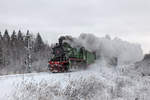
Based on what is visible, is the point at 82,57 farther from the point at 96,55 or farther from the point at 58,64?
the point at 96,55

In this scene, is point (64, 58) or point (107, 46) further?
point (107, 46)

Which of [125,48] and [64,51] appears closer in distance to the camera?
[64,51]

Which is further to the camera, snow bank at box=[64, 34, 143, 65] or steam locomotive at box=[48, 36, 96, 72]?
snow bank at box=[64, 34, 143, 65]

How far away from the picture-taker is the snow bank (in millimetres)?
22620

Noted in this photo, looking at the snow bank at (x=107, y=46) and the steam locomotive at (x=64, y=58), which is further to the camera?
the snow bank at (x=107, y=46)

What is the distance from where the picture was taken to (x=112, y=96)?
8.09m

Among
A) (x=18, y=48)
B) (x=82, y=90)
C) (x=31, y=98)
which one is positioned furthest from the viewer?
(x=18, y=48)

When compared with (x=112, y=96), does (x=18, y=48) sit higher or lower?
higher

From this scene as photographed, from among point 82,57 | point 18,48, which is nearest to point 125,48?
point 82,57

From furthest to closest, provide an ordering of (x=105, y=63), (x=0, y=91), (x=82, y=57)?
(x=105, y=63)
(x=82, y=57)
(x=0, y=91)

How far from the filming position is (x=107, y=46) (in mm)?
27891

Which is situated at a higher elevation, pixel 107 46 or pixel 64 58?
pixel 107 46

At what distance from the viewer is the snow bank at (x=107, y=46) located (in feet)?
74.2

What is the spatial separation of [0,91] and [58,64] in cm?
1093
